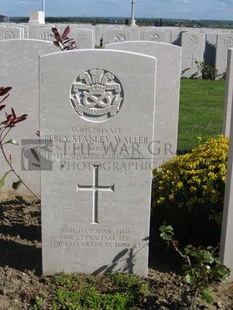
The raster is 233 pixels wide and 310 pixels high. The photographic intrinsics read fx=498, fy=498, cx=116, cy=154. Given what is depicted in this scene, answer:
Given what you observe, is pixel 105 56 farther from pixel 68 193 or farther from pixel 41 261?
pixel 41 261

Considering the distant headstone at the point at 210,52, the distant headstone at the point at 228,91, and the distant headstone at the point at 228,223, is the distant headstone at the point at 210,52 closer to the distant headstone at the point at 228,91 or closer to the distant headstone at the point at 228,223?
the distant headstone at the point at 228,91

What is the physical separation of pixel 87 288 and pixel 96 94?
130 centimetres

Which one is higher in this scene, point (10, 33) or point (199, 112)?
point (10, 33)

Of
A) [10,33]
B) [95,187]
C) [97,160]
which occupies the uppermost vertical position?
[10,33]

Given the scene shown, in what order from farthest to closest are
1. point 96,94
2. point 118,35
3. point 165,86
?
point 118,35, point 165,86, point 96,94

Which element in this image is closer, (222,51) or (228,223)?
(228,223)

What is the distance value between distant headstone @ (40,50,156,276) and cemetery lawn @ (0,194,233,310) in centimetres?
12

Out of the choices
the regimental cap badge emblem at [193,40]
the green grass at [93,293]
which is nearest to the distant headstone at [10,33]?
the regimental cap badge emblem at [193,40]

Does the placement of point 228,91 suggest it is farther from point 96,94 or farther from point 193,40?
point 193,40

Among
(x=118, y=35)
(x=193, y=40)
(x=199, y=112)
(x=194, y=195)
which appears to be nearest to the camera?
(x=194, y=195)

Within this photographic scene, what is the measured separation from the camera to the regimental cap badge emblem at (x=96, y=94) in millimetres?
3191

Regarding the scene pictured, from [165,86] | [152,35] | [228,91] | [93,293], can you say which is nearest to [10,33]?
[152,35]

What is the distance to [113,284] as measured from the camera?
135 inches

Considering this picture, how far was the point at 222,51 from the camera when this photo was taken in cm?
1614
